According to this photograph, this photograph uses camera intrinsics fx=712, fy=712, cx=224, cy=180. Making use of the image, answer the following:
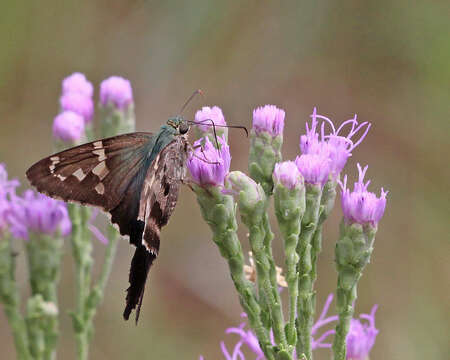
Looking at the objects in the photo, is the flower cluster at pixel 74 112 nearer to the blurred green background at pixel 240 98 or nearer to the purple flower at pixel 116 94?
the purple flower at pixel 116 94

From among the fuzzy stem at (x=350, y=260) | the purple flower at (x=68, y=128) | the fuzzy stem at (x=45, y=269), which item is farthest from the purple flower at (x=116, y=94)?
the fuzzy stem at (x=350, y=260)

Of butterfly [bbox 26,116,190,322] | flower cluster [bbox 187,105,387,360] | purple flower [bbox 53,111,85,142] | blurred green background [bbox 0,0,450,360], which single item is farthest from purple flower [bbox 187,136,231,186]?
blurred green background [bbox 0,0,450,360]

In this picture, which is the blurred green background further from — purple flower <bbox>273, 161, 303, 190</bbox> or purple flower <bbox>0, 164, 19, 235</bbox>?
purple flower <bbox>273, 161, 303, 190</bbox>

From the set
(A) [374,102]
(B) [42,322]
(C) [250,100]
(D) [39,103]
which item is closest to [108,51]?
(D) [39,103]

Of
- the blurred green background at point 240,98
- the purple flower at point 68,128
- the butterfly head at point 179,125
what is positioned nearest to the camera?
the butterfly head at point 179,125

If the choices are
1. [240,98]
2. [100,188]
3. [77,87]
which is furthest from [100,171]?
[240,98]

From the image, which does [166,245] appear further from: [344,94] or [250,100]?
[344,94]
